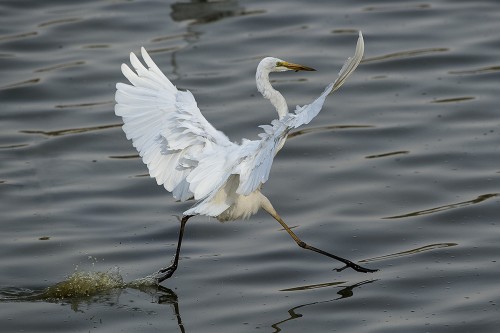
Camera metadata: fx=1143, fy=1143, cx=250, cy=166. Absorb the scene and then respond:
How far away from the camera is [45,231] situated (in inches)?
402

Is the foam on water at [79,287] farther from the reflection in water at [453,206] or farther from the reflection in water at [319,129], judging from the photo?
the reflection in water at [319,129]

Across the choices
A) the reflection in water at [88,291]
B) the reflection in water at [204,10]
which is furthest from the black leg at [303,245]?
the reflection in water at [204,10]

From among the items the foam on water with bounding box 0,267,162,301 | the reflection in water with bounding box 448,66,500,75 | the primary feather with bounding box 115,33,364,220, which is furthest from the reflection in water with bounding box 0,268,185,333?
the reflection in water with bounding box 448,66,500,75

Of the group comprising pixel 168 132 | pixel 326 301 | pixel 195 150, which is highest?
pixel 168 132

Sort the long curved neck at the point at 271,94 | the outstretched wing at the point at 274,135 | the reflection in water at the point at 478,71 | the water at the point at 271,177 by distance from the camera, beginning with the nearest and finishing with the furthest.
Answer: the outstretched wing at the point at 274,135
the water at the point at 271,177
the long curved neck at the point at 271,94
the reflection in water at the point at 478,71

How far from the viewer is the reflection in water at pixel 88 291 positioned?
8711mm

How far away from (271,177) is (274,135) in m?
3.64

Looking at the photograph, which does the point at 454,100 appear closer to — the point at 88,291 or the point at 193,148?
the point at 193,148

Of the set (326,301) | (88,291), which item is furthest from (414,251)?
(88,291)

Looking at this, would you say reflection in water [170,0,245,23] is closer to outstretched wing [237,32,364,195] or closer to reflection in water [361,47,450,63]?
reflection in water [361,47,450,63]

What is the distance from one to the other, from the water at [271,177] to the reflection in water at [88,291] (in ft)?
0.06

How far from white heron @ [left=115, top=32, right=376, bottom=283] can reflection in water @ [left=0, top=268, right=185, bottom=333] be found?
0.21 m

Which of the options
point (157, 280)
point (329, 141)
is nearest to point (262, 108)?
point (329, 141)

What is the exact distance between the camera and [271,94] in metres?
8.95
